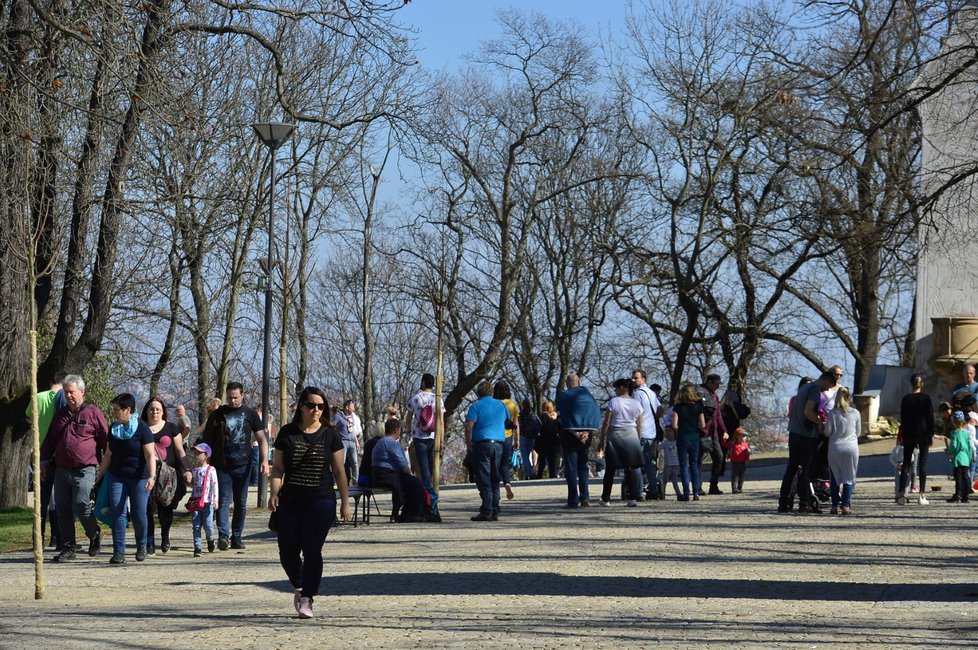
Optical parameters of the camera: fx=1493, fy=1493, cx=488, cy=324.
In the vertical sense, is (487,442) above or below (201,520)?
above

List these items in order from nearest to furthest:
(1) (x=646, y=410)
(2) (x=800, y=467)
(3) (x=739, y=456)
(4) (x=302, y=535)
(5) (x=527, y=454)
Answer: (4) (x=302, y=535), (2) (x=800, y=467), (1) (x=646, y=410), (3) (x=739, y=456), (5) (x=527, y=454)

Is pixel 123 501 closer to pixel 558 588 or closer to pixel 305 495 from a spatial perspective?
pixel 305 495

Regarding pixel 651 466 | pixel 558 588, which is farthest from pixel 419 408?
pixel 558 588

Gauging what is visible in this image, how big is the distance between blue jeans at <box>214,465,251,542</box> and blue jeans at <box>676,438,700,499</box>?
7207mm

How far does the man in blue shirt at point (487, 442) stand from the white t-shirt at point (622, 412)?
5.87 ft

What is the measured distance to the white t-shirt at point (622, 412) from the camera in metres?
19.6

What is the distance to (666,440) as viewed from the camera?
21297 millimetres

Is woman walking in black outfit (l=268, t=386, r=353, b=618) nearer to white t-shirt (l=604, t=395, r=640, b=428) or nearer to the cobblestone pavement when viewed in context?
the cobblestone pavement

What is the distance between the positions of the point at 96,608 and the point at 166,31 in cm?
917

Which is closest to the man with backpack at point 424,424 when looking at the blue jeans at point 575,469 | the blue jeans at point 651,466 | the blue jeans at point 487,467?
the blue jeans at point 575,469

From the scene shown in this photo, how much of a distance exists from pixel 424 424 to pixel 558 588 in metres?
9.74

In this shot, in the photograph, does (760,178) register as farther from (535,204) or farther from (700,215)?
(535,204)

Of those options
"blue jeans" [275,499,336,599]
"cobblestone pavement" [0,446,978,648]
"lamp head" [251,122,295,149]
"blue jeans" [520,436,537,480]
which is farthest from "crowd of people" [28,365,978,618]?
"blue jeans" [520,436,537,480]

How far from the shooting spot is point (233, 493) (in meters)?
15.5
